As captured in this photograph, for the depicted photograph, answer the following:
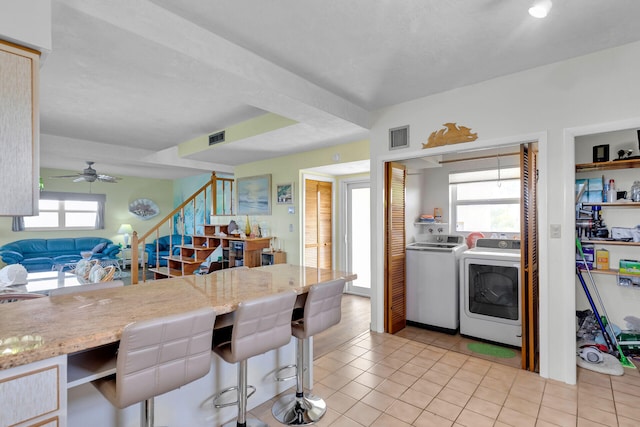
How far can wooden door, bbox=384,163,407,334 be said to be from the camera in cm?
363

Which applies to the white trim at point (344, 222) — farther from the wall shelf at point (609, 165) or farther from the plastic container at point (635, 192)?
the plastic container at point (635, 192)

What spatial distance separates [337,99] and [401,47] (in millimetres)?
983

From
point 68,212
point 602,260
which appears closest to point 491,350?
point 602,260

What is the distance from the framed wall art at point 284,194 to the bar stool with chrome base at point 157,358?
3782 mm

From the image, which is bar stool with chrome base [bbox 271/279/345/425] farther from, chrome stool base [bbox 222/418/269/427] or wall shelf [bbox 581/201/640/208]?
wall shelf [bbox 581/201/640/208]

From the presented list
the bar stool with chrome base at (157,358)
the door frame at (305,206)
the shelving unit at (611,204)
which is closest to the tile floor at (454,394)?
the shelving unit at (611,204)

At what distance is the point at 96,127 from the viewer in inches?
172

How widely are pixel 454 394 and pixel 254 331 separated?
167 centimetres

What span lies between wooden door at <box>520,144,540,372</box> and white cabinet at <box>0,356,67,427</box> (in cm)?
311

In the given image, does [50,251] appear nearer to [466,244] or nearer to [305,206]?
[305,206]

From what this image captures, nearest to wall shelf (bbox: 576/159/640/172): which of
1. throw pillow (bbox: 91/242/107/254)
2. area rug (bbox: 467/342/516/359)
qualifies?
area rug (bbox: 467/342/516/359)

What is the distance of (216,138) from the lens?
15.2ft

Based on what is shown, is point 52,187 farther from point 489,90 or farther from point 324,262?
point 489,90

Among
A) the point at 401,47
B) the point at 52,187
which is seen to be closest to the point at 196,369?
the point at 401,47
